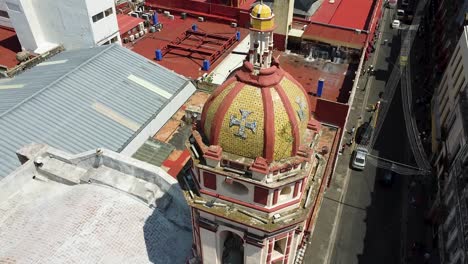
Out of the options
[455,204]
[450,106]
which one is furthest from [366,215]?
[450,106]

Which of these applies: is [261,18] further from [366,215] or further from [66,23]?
[66,23]

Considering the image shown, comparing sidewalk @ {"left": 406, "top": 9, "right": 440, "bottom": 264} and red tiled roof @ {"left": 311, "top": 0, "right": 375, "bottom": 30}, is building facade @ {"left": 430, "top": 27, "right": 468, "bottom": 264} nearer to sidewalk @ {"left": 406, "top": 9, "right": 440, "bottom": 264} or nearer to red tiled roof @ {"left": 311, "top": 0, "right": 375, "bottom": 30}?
sidewalk @ {"left": 406, "top": 9, "right": 440, "bottom": 264}

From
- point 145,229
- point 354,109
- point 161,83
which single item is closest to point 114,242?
point 145,229

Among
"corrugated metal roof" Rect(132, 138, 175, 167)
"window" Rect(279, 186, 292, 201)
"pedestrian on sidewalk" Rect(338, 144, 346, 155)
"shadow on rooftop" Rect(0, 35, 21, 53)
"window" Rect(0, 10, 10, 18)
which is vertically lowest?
"pedestrian on sidewalk" Rect(338, 144, 346, 155)

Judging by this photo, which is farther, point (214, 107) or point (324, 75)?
point (324, 75)

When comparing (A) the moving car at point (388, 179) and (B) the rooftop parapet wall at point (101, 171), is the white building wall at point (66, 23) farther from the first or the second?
(A) the moving car at point (388, 179)

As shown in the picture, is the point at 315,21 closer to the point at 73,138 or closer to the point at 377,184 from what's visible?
the point at 377,184

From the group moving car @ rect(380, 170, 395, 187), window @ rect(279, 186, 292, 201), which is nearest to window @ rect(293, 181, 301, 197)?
window @ rect(279, 186, 292, 201)
